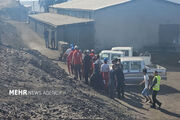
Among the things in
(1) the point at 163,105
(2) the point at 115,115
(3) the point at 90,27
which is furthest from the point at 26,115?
(3) the point at 90,27

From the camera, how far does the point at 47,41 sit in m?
29.4

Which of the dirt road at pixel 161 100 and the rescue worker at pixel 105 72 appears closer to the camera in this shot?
the dirt road at pixel 161 100

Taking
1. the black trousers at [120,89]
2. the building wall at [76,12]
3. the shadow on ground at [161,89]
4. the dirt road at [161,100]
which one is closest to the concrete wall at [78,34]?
the building wall at [76,12]

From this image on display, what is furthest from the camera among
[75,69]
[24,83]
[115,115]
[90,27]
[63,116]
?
[90,27]

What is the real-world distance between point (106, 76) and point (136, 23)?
1642cm

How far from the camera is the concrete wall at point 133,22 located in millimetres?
28000

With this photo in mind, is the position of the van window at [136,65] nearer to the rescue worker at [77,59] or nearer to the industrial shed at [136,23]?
the rescue worker at [77,59]

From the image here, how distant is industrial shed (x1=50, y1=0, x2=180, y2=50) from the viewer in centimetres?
2797

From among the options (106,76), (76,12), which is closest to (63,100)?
(106,76)

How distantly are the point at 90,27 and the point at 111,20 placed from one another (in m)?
2.31

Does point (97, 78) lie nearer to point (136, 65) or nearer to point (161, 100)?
point (136, 65)

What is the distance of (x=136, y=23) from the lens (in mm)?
29469

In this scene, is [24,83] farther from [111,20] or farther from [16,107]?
[111,20]

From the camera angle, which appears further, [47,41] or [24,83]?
[47,41]
